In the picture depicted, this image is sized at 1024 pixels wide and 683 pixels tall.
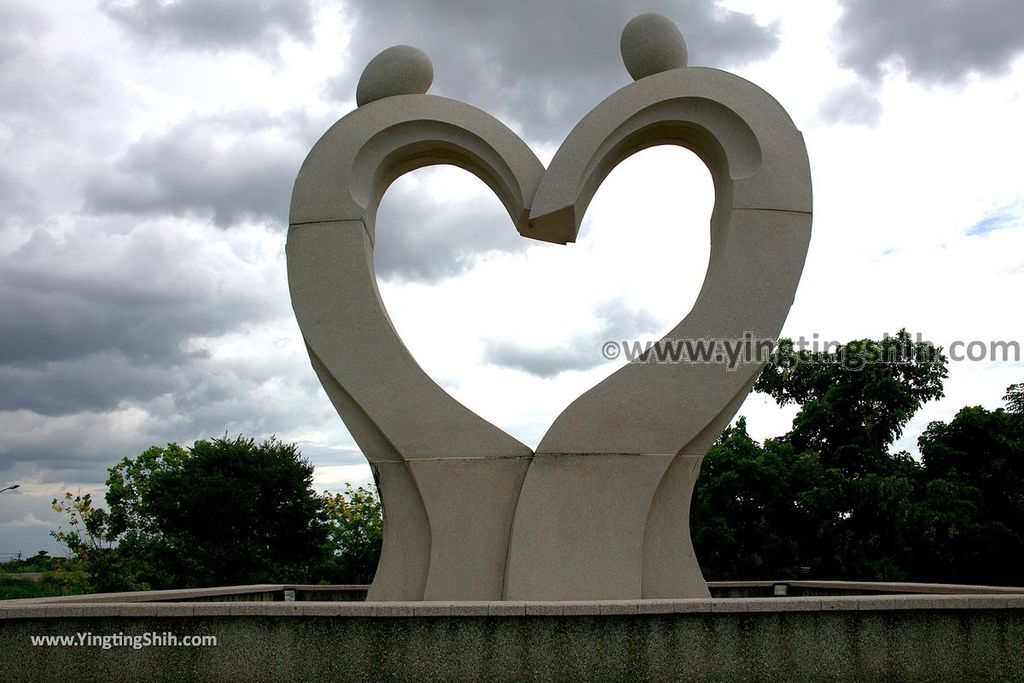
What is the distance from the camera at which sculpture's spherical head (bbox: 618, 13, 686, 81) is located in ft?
35.9

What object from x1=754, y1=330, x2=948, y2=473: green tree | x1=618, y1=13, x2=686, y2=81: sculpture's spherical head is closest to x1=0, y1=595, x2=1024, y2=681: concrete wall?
x1=618, y1=13, x2=686, y2=81: sculpture's spherical head

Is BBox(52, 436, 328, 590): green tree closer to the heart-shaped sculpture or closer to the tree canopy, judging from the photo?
the tree canopy

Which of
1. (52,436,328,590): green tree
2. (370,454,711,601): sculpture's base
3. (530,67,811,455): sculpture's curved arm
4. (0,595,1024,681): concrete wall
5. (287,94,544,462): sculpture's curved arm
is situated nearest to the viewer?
(0,595,1024,681): concrete wall

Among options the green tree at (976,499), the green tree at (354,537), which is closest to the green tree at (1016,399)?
the green tree at (976,499)

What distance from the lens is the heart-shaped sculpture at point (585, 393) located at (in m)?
9.76

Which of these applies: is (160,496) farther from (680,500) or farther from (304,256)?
(680,500)

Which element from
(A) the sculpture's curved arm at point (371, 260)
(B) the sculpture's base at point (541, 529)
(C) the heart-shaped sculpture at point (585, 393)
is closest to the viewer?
(B) the sculpture's base at point (541, 529)

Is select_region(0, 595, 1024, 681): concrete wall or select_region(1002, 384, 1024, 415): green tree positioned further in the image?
select_region(1002, 384, 1024, 415): green tree

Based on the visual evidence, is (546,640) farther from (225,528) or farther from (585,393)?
(225,528)

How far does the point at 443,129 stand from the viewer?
10984 millimetres

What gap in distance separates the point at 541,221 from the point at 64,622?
20.8 ft

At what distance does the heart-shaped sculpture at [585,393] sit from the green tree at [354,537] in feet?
37.1

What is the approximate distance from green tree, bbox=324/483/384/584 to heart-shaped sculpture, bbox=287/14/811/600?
11.3 m

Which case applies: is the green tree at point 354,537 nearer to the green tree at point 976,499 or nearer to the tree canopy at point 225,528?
the tree canopy at point 225,528
